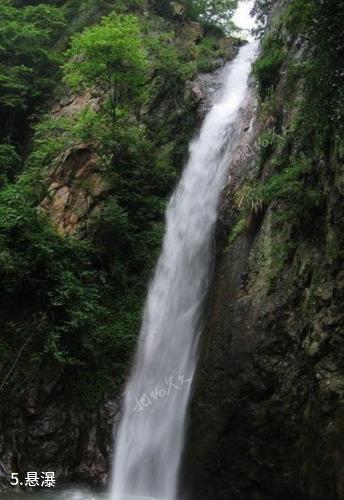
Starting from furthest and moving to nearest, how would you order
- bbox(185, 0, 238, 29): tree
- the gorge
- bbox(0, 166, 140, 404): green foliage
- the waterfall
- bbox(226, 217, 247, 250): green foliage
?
bbox(185, 0, 238, 29): tree
bbox(0, 166, 140, 404): green foliage
bbox(226, 217, 247, 250): green foliage
the waterfall
the gorge

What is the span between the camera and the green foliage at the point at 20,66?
17.8m

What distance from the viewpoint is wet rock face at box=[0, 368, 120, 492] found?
8.39m

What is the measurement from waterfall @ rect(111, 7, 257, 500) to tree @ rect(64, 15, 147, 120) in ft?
8.69

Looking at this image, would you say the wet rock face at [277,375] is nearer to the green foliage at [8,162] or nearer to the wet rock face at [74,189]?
the wet rock face at [74,189]

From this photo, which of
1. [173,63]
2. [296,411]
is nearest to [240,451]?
[296,411]

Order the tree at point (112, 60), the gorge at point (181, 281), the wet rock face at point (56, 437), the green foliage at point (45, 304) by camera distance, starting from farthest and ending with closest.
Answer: the tree at point (112, 60)
the green foliage at point (45, 304)
the wet rock face at point (56, 437)
the gorge at point (181, 281)

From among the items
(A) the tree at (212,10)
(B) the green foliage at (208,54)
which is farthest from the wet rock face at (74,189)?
(A) the tree at (212,10)

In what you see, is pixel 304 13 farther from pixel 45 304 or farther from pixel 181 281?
pixel 45 304

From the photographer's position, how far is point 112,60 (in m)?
13.4

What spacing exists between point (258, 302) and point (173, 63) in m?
11.4

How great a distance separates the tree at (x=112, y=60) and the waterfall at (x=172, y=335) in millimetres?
2650

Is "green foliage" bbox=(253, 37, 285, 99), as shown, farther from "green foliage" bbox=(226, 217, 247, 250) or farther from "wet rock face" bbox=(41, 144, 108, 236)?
"wet rock face" bbox=(41, 144, 108, 236)

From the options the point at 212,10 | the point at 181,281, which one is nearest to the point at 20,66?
the point at 212,10

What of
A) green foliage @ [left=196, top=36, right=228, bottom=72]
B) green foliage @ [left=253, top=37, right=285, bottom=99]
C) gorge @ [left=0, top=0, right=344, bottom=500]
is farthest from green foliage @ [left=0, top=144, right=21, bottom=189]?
green foliage @ [left=196, top=36, right=228, bottom=72]
